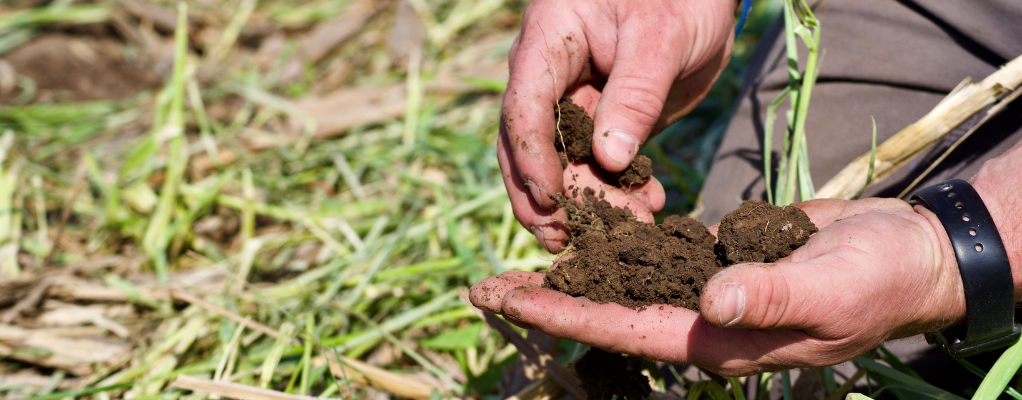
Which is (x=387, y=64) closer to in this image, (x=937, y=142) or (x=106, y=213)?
(x=106, y=213)

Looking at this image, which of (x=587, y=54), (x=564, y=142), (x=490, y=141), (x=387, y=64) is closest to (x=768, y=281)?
(x=564, y=142)

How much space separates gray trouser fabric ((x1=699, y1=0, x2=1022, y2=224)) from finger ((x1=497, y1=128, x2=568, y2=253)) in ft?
2.90

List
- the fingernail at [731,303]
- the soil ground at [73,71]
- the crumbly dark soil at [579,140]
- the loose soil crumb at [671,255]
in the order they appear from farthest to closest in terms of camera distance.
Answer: the soil ground at [73,71]
the crumbly dark soil at [579,140]
the loose soil crumb at [671,255]
the fingernail at [731,303]

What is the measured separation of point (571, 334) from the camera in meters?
1.35

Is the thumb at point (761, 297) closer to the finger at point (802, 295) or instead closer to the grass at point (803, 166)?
the finger at point (802, 295)

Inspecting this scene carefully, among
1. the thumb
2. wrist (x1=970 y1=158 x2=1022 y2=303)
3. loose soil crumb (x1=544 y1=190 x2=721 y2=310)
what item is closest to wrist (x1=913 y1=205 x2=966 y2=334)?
wrist (x1=970 y1=158 x2=1022 y2=303)

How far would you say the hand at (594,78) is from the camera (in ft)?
5.49

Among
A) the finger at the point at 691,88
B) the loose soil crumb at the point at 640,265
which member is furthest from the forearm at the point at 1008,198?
the finger at the point at 691,88

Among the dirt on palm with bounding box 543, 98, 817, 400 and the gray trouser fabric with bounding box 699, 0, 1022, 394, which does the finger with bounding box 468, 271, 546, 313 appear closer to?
the dirt on palm with bounding box 543, 98, 817, 400

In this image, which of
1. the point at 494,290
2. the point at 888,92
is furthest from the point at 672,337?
the point at 888,92

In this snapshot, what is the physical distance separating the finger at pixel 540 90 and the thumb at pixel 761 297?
2.06 ft

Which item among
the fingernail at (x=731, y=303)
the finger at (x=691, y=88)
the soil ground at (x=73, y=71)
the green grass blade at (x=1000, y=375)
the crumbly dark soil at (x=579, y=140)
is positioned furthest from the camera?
the soil ground at (x=73, y=71)

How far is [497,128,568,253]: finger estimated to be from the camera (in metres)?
1.79

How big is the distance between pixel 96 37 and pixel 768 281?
18.7 ft
